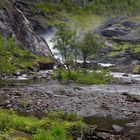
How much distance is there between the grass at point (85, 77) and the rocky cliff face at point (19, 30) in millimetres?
51125

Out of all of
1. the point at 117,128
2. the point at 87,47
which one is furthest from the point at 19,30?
the point at 117,128

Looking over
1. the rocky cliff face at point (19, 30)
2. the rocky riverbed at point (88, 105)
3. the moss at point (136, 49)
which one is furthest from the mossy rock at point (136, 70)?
the rocky riverbed at point (88, 105)

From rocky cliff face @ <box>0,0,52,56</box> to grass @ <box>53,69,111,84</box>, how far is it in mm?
51125

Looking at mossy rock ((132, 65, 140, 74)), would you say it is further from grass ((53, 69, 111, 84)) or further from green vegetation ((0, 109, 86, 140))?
green vegetation ((0, 109, 86, 140))

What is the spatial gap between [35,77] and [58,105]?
4127cm

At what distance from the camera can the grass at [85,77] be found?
85.9 meters

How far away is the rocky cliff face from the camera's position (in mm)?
140875

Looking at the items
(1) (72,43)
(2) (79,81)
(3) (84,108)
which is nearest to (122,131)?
(3) (84,108)

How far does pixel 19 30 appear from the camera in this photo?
146m

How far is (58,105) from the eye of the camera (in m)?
46.8

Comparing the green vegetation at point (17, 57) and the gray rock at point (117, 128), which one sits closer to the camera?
the gray rock at point (117, 128)

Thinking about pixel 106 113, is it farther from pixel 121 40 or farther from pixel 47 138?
pixel 121 40

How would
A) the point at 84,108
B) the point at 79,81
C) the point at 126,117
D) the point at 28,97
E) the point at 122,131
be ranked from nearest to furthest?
the point at 122,131, the point at 126,117, the point at 84,108, the point at 28,97, the point at 79,81

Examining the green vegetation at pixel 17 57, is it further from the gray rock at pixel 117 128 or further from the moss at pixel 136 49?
the gray rock at pixel 117 128
